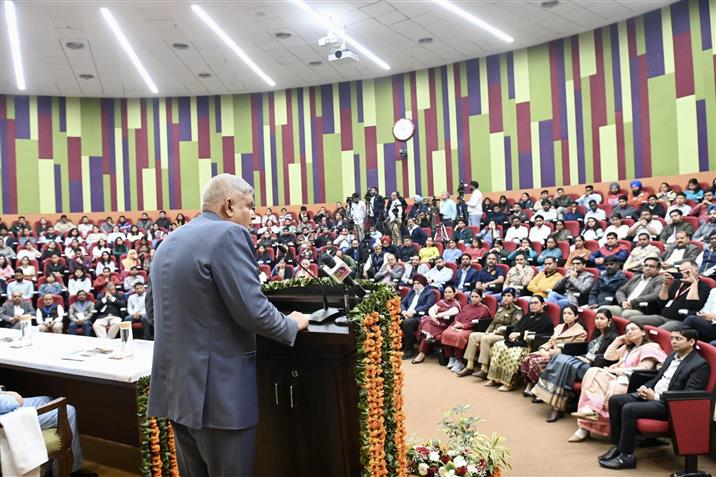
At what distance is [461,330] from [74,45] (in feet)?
28.8

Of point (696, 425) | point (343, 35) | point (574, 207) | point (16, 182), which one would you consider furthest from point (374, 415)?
point (16, 182)

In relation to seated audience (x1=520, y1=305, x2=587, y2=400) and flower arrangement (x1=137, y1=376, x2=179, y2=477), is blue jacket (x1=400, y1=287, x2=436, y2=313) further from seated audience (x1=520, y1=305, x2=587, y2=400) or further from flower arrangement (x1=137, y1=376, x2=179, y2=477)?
flower arrangement (x1=137, y1=376, x2=179, y2=477)

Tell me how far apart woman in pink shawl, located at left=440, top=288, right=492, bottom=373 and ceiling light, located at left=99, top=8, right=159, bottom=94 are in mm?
7234

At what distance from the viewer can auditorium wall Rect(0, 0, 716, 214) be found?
1007cm

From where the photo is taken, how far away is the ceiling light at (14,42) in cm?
891

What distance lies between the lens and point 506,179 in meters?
12.2

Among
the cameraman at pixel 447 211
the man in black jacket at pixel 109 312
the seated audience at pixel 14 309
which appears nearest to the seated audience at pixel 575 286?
the cameraman at pixel 447 211

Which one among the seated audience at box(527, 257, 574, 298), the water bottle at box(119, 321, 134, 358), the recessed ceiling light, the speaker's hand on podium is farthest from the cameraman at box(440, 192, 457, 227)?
the speaker's hand on podium

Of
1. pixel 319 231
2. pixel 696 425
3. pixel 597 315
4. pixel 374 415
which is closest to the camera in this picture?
pixel 374 415

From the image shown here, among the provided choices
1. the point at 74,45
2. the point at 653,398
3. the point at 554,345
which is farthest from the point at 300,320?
the point at 74,45

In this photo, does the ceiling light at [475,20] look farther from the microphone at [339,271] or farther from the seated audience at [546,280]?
the microphone at [339,271]

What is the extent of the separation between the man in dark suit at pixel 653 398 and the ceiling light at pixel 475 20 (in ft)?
23.7

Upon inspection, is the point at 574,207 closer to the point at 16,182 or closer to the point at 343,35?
the point at 343,35

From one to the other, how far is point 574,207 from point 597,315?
Answer: 193 inches
